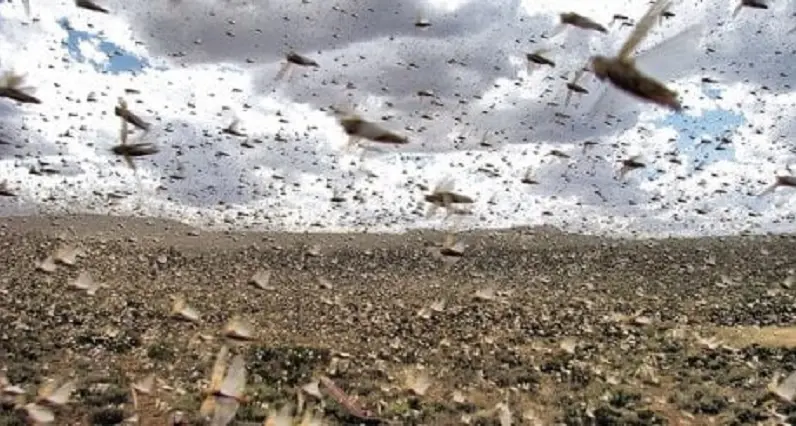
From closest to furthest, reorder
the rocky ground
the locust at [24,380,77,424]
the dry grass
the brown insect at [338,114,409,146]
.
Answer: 1. the brown insect at [338,114,409,146]
2. the locust at [24,380,77,424]
3. the rocky ground
4. the dry grass

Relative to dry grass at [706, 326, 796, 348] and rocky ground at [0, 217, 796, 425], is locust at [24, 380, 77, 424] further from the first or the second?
dry grass at [706, 326, 796, 348]

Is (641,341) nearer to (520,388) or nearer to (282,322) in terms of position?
(520,388)

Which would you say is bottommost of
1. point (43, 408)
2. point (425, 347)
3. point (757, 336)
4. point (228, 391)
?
point (757, 336)

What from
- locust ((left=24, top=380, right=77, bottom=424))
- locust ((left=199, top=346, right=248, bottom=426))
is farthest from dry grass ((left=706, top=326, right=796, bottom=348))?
locust ((left=199, top=346, right=248, bottom=426))

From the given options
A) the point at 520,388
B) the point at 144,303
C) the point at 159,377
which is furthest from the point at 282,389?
the point at 144,303

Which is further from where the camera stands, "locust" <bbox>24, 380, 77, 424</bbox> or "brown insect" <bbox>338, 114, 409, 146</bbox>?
"locust" <bbox>24, 380, 77, 424</bbox>

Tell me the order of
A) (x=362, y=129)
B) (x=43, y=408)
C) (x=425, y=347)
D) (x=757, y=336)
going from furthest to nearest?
1. (x=757, y=336)
2. (x=425, y=347)
3. (x=43, y=408)
4. (x=362, y=129)

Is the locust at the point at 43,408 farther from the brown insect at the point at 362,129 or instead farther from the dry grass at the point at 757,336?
the dry grass at the point at 757,336

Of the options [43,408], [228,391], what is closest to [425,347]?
[43,408]

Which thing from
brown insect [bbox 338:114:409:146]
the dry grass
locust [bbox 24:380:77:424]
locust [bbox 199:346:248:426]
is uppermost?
brown insect [bbox 338:114:409:146]

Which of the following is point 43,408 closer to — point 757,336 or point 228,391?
point 228,391

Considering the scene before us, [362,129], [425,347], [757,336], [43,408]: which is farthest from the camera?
[757,336]
